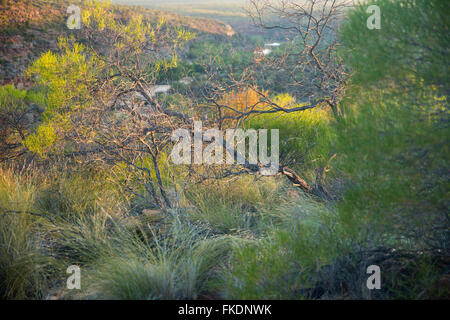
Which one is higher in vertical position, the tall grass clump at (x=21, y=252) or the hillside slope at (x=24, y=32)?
the hillside slope at (x=24, y=32)

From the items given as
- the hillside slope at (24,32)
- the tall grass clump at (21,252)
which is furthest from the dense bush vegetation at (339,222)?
the hillside slope at (24,32)

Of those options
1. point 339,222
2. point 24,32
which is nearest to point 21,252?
point 339,222

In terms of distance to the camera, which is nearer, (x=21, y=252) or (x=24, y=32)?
(x=21, y=252)

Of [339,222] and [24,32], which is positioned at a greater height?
[24,32]

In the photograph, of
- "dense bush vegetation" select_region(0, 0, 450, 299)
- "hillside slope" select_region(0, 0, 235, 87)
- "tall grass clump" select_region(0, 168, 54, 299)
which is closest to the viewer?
"dense bush vegetation" select_region(0, 0, 450, 299)

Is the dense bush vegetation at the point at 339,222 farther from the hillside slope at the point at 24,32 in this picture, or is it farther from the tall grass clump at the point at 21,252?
the hillside slope at the point at 24,32

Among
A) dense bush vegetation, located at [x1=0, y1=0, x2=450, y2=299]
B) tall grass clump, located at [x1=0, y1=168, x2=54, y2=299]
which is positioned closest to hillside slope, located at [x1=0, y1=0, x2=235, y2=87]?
tall grass clump, located at [x1=0, y1=168, x2=54, y2=299]

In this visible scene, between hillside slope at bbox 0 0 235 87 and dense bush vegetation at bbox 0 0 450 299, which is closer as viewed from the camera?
dense bush vegetation at bbox 0 0 450 299

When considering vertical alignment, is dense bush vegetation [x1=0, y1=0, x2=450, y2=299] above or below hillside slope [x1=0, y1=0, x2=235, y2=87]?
below

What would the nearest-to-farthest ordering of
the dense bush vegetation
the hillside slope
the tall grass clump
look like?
the dense bush vegetation, the tall grass clump, the hillside slope

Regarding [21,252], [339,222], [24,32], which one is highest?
[24,32]

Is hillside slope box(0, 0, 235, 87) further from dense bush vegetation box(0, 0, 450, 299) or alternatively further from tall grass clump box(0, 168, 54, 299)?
dense bush vegetation box(0, 0, 450, 299)

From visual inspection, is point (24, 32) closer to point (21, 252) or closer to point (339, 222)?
point (21, 252)
